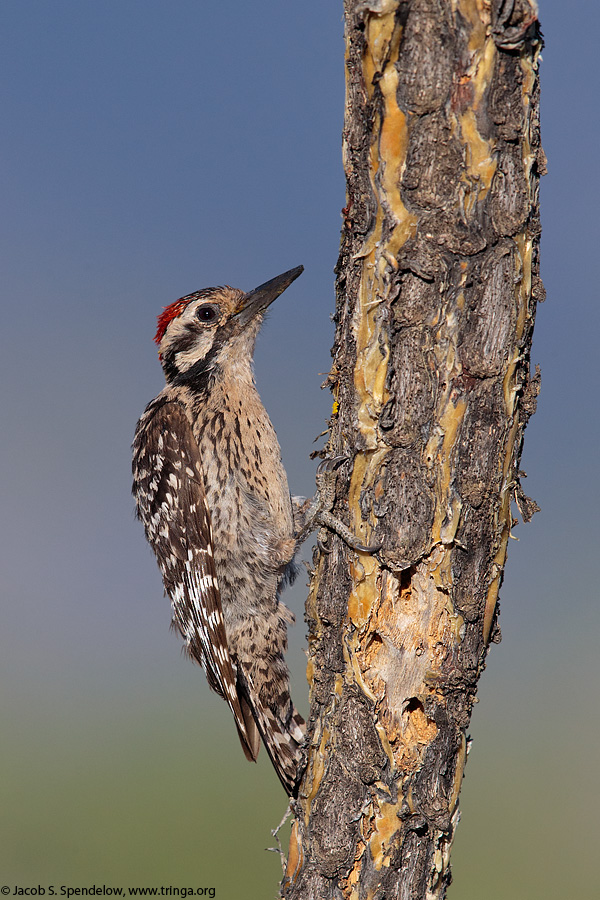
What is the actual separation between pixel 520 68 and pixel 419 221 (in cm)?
44

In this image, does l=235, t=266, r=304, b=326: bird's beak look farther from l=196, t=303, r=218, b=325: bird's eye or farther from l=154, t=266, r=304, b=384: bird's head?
l=196, t=303, r=218, b=325: bird's eye

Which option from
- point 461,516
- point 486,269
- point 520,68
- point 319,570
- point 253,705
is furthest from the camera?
point 253,705

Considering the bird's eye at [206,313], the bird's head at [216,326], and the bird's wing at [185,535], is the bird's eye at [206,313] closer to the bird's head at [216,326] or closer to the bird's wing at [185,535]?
the bird's head at [216,326]

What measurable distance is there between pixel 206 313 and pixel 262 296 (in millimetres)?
309

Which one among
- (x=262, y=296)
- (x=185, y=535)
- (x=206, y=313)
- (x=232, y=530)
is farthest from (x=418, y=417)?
(x=206, y=313)

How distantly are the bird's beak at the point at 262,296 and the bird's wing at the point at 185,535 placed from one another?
0.57 metres

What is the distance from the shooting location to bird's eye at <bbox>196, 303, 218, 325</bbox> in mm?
3777

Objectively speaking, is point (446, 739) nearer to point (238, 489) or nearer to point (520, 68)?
point (238, 489)

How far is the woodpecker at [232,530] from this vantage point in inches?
134

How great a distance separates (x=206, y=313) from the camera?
379cm

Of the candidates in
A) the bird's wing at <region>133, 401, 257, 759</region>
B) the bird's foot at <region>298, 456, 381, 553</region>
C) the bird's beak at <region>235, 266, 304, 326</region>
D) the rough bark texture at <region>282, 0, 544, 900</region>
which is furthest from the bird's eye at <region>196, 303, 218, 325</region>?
the rough bark texture at <region>282, 0, 544, 900</region>

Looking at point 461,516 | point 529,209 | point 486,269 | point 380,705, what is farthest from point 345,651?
point 529,209

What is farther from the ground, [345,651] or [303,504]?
[303,504]

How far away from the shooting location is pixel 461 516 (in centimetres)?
213
